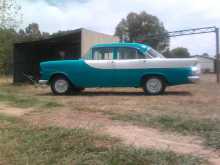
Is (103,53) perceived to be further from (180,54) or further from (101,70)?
(180,54)

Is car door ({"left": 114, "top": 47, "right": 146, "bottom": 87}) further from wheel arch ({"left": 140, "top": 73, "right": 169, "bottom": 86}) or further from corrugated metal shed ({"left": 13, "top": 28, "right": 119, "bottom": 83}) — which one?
corrugated metal shed ({"left": 13, "top": 28, "right": 119, "bottom": 83})

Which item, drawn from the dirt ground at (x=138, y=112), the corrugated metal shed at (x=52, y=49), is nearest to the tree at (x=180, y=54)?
the corrugated metal shed at (x=52, y=49)

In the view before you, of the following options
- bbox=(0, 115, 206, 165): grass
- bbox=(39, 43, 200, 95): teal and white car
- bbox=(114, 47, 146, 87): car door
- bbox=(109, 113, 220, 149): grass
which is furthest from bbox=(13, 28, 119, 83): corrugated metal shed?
bbox=(0, 115, 206, 165): grass

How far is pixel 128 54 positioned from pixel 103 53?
90cm

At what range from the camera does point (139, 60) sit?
1337 cm

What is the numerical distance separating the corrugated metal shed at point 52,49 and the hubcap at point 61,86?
267 inches

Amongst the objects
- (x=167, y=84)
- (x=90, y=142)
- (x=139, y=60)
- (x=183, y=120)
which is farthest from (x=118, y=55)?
(x=90, y=142)

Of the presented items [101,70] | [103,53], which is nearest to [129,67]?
[101,70]

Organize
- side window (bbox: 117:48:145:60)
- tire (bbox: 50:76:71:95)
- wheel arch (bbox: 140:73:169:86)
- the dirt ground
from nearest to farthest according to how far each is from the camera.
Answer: the dirt ground, wheel arch (bbox: 140:73:169:86), side window (bbox: 117:48:145:60), tire (bbox: 50:76:71:95)

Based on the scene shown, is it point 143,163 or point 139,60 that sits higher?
point 139,60

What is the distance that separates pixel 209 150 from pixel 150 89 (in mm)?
7931

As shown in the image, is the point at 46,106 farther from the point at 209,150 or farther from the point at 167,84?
the point at 209,150

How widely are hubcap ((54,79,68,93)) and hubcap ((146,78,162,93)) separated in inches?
115

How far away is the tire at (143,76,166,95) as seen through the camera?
13289 mm
